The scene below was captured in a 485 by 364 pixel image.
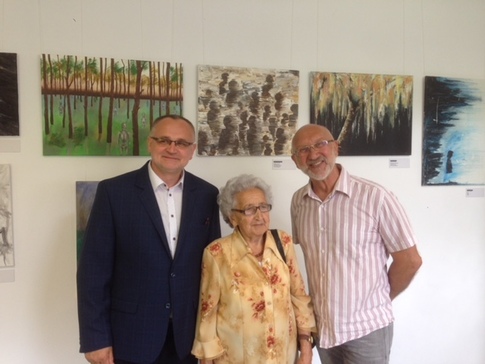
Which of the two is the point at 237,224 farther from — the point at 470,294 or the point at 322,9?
the point at 470,294

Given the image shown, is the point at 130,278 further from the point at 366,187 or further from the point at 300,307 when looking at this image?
the point at 366,187

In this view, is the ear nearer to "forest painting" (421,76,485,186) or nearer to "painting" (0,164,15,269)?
"painting" (0,164,15,269)

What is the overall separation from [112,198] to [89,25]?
1.04 meters

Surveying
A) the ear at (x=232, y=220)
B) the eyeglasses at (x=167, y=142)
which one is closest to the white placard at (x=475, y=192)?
the ear at (x=232, y=220)

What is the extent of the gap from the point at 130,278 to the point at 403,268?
114 cm

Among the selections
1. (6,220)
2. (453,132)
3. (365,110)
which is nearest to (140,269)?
(6,220)

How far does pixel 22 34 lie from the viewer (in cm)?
186

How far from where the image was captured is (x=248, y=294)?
4.77 feet

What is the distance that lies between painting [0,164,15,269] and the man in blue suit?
2.24ft

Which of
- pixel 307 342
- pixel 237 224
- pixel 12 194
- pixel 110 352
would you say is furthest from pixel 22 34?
pixel 307 342

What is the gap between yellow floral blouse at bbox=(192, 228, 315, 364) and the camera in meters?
1.45

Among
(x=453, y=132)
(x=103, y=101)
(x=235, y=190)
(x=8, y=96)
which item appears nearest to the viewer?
(x=235, y=190)

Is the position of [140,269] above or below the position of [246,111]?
below

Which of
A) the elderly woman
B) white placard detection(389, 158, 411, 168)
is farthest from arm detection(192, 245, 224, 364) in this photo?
white placard detection(389, 158, 411, 168)
